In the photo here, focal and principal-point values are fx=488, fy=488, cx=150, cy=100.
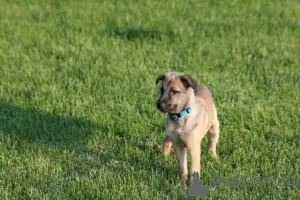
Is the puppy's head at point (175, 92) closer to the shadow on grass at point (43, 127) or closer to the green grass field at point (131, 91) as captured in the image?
the green grass field at point (131, 91)

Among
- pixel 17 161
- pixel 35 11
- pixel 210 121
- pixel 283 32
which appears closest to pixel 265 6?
pixel 283 32

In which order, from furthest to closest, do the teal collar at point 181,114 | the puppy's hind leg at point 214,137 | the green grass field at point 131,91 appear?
the puppy's hind leg at point 214,137
the green grass field at point 131,91
the teal collar at point 181,114

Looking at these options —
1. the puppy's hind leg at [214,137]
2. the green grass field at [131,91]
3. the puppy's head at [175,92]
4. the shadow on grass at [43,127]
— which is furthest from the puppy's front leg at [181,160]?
the shadow on grass at [43,127]

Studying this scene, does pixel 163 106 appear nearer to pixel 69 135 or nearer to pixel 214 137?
pixel 214 137

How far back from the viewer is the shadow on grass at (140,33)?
428 inches

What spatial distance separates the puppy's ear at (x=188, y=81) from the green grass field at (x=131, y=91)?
1220mm

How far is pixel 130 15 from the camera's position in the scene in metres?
12.2

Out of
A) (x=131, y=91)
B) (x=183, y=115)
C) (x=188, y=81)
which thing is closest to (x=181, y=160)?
(x=183, y=115)

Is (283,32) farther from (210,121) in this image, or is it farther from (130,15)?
(210,121)

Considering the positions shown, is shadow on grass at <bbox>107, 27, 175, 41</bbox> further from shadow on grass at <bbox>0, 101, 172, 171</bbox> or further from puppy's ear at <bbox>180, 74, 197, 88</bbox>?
puppy's ear at <bbox>180, 74, 197, 88</bbox>

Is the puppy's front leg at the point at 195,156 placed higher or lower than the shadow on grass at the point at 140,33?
lower

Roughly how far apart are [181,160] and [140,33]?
5748mm

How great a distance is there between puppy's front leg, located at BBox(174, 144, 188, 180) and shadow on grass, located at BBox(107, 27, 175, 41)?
5.48 metres

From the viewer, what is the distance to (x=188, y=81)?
205 inches
